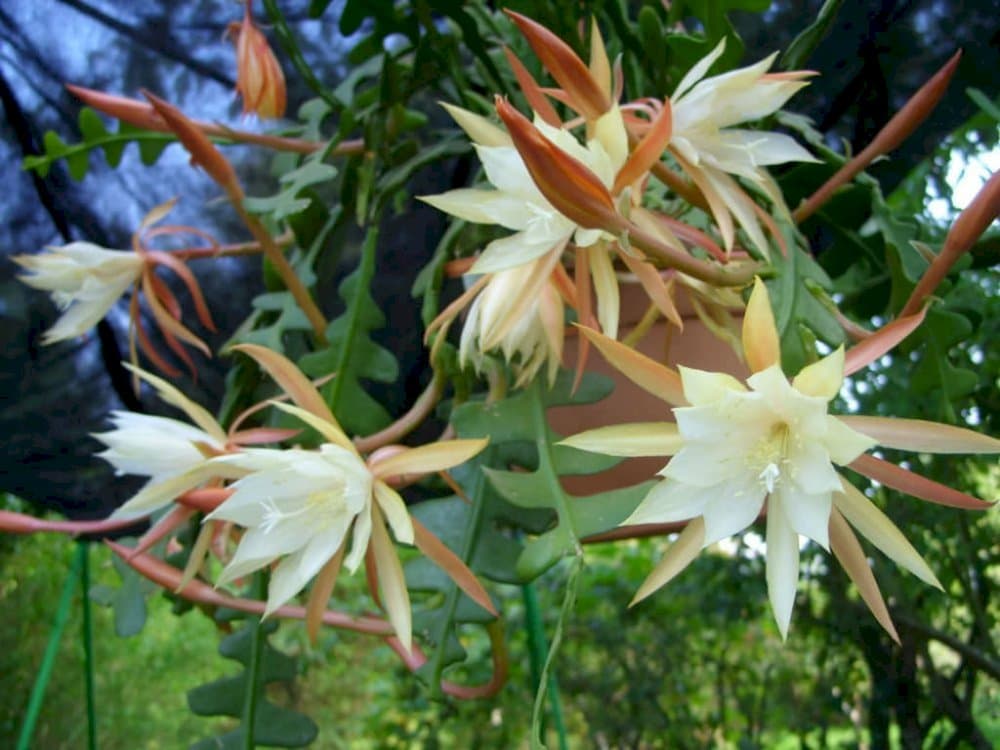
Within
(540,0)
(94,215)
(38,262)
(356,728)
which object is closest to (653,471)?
(540,0)

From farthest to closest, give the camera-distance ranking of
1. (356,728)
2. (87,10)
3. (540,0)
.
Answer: (356,728), (87,10), (540,0)

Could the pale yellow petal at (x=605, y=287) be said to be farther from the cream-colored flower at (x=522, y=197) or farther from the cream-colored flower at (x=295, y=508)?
the cream-colored flower at (x=295, y=508)

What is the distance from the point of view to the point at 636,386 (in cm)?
67

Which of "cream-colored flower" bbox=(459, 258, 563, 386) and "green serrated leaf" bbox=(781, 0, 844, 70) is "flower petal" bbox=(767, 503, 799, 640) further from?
"green serrated leaf" bbox=(781, 0, 844, 70)

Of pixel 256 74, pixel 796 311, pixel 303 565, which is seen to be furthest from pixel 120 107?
pixel 796 311

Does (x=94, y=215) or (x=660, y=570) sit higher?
(x=660, y=570)

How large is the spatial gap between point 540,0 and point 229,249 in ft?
1.01

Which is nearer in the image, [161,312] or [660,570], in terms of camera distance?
[660,570]

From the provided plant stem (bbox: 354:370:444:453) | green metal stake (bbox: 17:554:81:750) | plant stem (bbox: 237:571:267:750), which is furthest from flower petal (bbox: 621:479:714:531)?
green metal stake (bbox: 17:554:81:750)

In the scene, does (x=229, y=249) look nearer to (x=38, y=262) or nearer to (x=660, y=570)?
(x=38, y=262)

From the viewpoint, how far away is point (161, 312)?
2.21 ft

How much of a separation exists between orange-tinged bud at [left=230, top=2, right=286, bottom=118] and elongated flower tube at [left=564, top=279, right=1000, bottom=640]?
1.84 ft

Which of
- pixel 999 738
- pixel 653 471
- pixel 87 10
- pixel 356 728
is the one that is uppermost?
pixel 87 10

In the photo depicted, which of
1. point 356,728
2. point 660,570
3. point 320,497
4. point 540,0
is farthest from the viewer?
point 356,728
